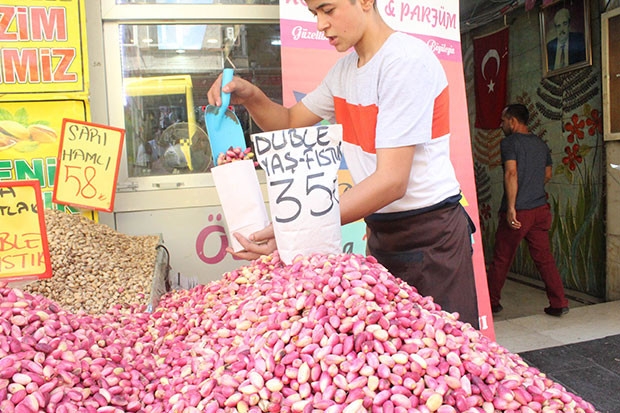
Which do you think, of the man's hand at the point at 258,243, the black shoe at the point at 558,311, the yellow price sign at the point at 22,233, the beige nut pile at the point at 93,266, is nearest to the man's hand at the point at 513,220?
the black shoe at the point at 558,311

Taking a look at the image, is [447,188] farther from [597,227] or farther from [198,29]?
[597,227]

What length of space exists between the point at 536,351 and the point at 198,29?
9.06 feet

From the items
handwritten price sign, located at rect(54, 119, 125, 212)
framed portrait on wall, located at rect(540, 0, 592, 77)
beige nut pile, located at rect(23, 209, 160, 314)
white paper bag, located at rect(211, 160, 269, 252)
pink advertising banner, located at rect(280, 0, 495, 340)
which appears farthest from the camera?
framed portrait on wall, located at rect(540, 0, 592, 77)

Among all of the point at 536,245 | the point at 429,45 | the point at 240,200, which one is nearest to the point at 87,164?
the point at 240,200

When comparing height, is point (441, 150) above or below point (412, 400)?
above

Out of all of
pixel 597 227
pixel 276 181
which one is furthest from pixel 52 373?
Result: pixel 597 227

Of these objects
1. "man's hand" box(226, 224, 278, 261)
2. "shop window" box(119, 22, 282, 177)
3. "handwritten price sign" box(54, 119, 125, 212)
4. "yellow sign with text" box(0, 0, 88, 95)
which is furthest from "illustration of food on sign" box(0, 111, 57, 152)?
"man's hand" box(226, 224, 278, 261)

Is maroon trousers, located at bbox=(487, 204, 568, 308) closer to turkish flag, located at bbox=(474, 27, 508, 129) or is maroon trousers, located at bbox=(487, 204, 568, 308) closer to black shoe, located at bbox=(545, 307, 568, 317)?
black shoe, located at bbox=(545, 307, 568, 317)

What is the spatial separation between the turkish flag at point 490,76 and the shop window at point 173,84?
110 inches

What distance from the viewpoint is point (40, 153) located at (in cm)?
280

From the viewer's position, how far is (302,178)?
4.02ft

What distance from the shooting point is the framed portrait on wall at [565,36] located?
13.7 feet

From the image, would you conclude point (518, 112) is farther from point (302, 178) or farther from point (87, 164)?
point (302, 178)

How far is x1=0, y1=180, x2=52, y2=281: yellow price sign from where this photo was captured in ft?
4.66
